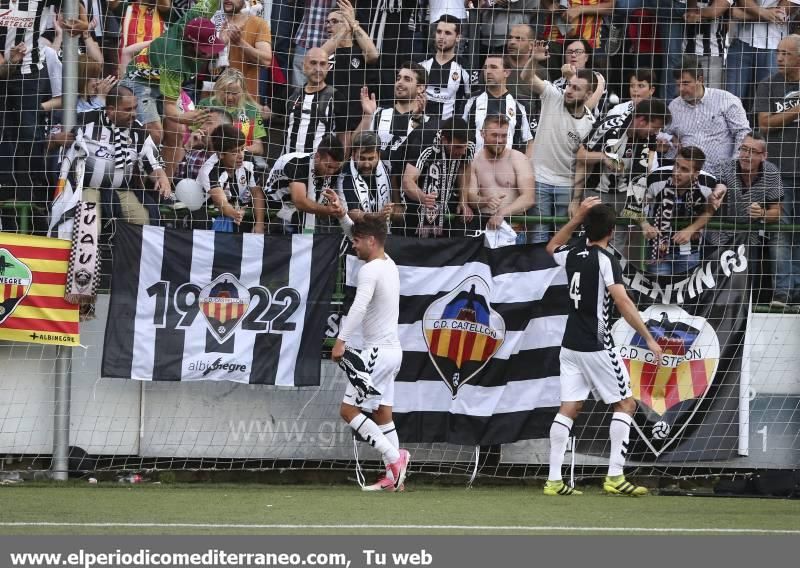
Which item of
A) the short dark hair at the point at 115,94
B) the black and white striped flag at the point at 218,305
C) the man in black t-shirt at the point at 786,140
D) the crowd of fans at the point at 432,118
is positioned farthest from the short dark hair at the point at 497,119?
the short dark hair at the point at 115,94

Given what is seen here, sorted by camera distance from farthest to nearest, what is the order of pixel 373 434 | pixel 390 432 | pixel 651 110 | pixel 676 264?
pixel 651 110, pixel 676 264, pixel 390 432, pixel 373 434

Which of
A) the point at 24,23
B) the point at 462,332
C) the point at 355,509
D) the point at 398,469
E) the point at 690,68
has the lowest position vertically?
the point at 355,509

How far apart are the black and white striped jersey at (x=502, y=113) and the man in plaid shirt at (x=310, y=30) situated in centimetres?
177

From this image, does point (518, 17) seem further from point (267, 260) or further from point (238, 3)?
point (267, 260)

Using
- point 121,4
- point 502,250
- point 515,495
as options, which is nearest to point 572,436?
point 515,495

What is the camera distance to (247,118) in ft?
40.8

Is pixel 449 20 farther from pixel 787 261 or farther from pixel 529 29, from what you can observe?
pixel 787 261

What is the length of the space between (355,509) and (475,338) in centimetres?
272

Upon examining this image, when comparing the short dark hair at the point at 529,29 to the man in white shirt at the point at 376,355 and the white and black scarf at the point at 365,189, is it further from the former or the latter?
the man in white shirt at the point at 376,355

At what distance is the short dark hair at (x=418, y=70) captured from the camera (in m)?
12.5

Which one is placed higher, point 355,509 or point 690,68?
point 690,68

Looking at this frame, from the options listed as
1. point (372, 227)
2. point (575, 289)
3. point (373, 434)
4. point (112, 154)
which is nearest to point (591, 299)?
point (575, 289)

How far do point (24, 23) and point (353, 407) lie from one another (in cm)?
544

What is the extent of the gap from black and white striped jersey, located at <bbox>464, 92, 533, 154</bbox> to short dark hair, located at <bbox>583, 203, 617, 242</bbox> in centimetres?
180
